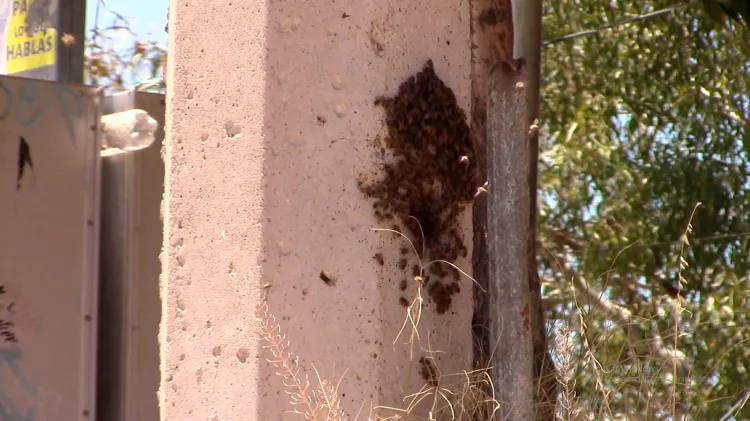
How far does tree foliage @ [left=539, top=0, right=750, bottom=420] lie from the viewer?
16.8 feet

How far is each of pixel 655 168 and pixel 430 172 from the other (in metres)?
3.38

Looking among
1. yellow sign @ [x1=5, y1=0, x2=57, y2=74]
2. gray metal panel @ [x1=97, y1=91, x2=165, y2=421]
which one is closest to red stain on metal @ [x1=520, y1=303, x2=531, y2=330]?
gray metal panel @ [x1=97, y1=91, x2=165, y2=421]

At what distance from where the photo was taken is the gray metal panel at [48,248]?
11.0 ft

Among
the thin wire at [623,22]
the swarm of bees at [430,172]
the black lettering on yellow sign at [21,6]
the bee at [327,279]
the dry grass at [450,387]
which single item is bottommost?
the dry grass at [450,387]

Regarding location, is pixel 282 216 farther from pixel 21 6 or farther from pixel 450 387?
pixel 21 6

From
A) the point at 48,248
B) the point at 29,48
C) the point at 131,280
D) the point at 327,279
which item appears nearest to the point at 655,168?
the point at 131,280

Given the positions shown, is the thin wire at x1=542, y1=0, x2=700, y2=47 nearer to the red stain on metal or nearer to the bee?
the red stain on metal

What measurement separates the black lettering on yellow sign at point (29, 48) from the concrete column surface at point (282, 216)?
148 cm

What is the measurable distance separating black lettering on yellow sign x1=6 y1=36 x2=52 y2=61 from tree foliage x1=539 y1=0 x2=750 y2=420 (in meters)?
2.37

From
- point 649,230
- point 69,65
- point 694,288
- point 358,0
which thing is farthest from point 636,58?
point 358,0

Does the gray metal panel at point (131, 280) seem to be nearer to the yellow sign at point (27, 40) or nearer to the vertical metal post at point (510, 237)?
the yellow sign at point (27, 40)

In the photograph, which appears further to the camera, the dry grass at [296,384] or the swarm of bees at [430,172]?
the swarm of bees at [430,172]

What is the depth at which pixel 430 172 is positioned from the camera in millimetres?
2633

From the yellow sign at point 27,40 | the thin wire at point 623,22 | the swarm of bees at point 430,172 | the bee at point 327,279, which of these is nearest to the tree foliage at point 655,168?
the thin wire at point 623,22
